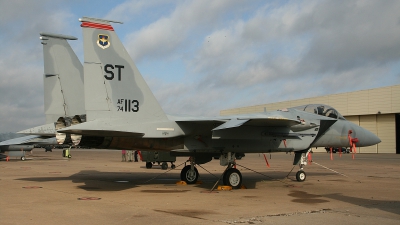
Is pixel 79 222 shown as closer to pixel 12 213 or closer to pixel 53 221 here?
pixel 53 221

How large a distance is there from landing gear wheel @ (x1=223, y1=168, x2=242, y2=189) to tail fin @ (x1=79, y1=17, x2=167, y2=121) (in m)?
2.87

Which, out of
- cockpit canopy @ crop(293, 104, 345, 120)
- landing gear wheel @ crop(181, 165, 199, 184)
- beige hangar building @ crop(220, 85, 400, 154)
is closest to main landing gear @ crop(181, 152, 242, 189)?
landing gear wheel @ crop(181, 165, 199, 184)

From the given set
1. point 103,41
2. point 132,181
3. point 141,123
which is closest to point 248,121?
point 141,123

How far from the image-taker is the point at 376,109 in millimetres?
50844

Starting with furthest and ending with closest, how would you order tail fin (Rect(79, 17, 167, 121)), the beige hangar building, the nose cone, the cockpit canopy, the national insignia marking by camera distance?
the beige hangar building, the nose cone, the cockpit canopy, the national insignia marking, tail fin (Rect(79, 17, 167, 121))

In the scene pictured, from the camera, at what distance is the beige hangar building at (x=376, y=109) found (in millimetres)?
49688

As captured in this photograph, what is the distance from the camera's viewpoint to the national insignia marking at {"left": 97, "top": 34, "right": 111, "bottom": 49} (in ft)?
37.9

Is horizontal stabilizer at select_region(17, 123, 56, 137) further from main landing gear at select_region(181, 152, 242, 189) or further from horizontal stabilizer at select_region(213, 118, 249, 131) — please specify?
horizontal stabilizer at select_region(213, 118, 249, 131)

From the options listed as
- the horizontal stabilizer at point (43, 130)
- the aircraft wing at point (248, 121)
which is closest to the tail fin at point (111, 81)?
the aircraft wing at point (248, 121)

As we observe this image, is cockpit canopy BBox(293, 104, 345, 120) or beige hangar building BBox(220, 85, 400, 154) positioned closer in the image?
cockpit canopy BBox(293, 104, 345, 120)

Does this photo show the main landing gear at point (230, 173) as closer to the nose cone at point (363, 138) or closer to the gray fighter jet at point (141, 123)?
the gray fighter jet at point (141, 123)

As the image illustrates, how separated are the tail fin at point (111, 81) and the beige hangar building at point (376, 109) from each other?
40797 mm

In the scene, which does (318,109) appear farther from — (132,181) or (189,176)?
(132,181)

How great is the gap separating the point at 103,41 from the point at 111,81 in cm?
116
